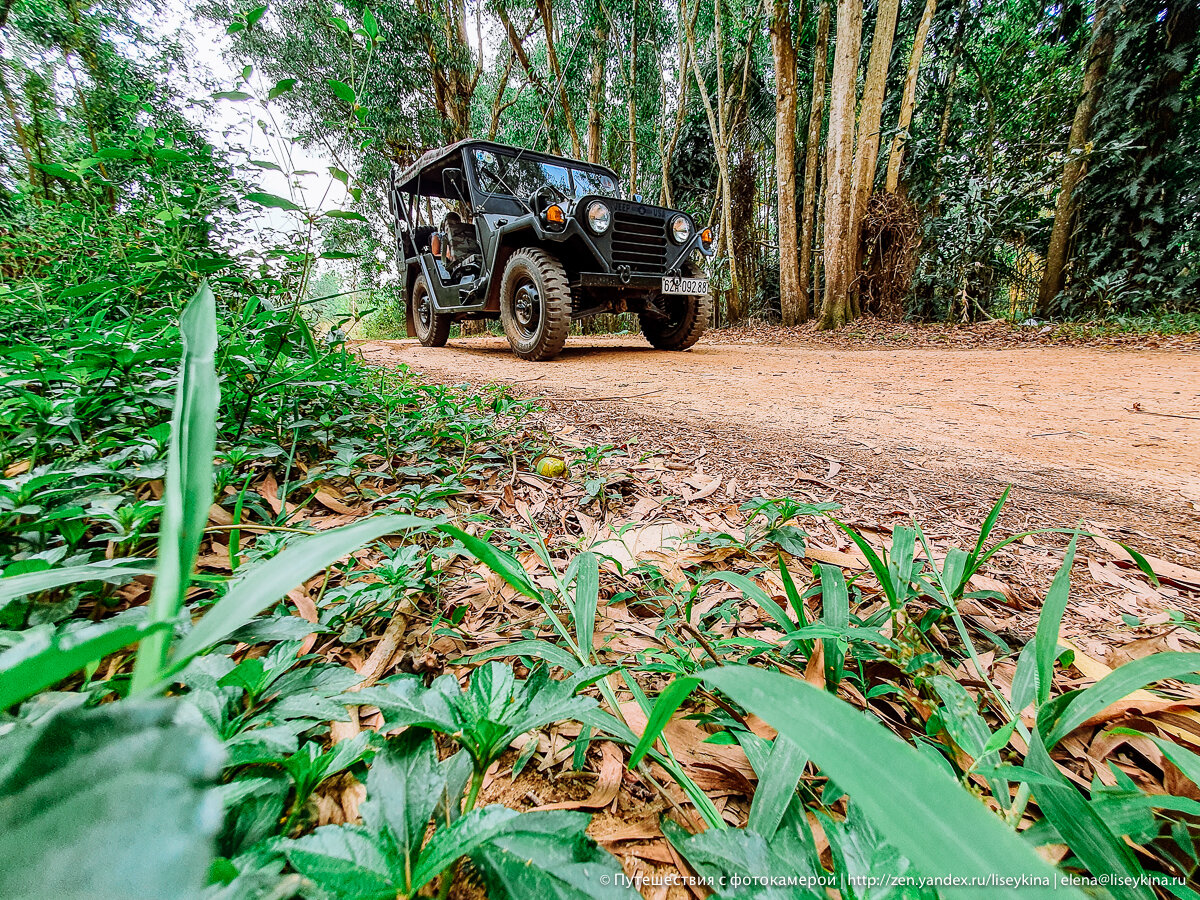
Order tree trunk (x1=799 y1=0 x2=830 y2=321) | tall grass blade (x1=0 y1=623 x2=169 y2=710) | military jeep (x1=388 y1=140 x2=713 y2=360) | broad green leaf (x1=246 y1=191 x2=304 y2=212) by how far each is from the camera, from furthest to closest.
Result: 1. tree trunk (x1=799 y1=0 x2=830 y2=321)
2. military jeep (x1=388 y1=140 x2=713 y2=360)
3. broad green leaf (x1=246 y1=191 x2=304 y2=212)
4. tall grass blade (x1=0 y1=623 x2=169 y2=710)

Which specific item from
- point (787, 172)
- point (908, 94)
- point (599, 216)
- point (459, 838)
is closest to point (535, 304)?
point (599, 216)

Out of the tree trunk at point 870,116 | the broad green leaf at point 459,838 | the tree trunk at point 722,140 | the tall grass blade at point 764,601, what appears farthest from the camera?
the tree trunk at point 722,140

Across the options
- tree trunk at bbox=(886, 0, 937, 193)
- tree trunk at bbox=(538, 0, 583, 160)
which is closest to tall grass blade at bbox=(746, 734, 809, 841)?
tree trunk at bbox=(886, 0, 937, 193)

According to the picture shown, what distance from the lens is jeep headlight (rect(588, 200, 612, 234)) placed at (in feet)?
12.3

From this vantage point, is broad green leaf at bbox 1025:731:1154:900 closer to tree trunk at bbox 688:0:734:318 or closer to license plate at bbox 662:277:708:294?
license plate at bbox 662:277:708:294

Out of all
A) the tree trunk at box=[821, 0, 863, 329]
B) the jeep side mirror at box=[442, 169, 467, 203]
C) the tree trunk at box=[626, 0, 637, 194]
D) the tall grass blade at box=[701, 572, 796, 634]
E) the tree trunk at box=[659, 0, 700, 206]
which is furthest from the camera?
the tree trunk at box=[626, 0, 637, 194]

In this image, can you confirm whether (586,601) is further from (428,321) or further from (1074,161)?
(1074,161)

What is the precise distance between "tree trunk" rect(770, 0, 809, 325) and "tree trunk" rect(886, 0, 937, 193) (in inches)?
59.2

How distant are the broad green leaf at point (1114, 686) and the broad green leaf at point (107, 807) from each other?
699 mm

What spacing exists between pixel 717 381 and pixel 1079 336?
4.28m

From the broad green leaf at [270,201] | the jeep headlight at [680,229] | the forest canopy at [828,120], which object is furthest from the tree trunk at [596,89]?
the broad green leaf at [270,201]

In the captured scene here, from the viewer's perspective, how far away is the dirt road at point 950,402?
1421 mm

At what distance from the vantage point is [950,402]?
85.2 inches

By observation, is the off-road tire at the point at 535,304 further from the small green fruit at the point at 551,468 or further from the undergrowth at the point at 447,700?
the undergrowth at the point at 447,700
